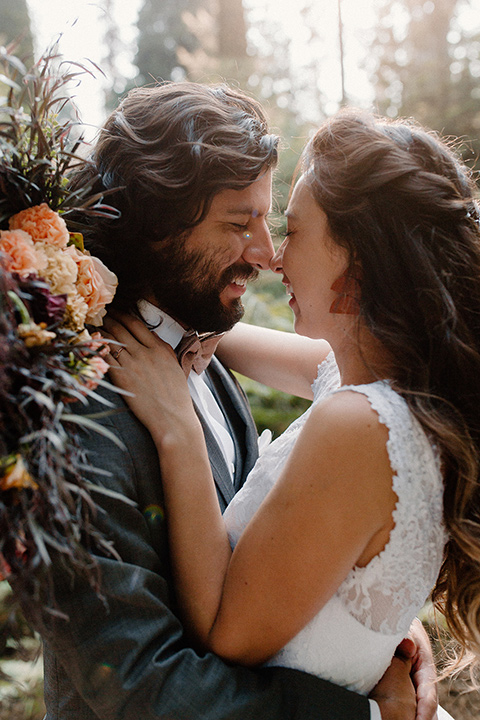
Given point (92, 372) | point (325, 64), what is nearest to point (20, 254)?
point (92, 372)

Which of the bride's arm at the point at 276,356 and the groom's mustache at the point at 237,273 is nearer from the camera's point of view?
the groom's mustache at the point at 237,273

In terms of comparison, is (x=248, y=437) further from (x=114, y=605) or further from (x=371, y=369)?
(x=114, y=605)

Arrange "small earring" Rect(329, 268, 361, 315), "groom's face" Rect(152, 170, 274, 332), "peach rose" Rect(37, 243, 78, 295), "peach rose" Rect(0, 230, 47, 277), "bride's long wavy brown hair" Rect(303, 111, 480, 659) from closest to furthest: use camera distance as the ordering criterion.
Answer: "peach rose" Rect(0, 230, 47, 277), "peach rose" Rect(37, 243, 78, 295), "bride's long wavy brown hair" Rect(303, 111, 480, 659), "small earring" Rect(329, 268, 361, 315), "groom's face" Rect(152, 170, 274, 332)

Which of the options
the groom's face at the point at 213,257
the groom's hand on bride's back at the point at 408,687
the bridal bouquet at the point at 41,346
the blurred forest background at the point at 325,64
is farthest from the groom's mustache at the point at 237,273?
the blurred forest background at the point at 325,64

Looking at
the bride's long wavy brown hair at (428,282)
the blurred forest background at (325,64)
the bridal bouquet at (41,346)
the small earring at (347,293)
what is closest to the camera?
the bridal bouquet at (41,346)

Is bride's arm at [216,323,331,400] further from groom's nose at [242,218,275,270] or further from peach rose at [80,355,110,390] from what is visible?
peach rose at [80,355,110,390]

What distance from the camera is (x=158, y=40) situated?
709 inches

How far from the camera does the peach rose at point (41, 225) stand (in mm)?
1327

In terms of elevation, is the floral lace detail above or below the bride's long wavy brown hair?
below

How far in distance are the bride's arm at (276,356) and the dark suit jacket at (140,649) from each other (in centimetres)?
105

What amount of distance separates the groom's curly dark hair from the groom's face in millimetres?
40

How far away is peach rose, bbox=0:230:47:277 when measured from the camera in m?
1.19

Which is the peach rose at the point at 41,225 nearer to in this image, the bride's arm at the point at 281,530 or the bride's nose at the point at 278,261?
the bride's arm at the point at 281,530

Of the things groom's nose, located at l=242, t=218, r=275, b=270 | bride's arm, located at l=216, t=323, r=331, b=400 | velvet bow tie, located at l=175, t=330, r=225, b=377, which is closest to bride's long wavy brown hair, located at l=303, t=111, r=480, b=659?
groom's nose, located at l=242, t=218, r=275, b=270
